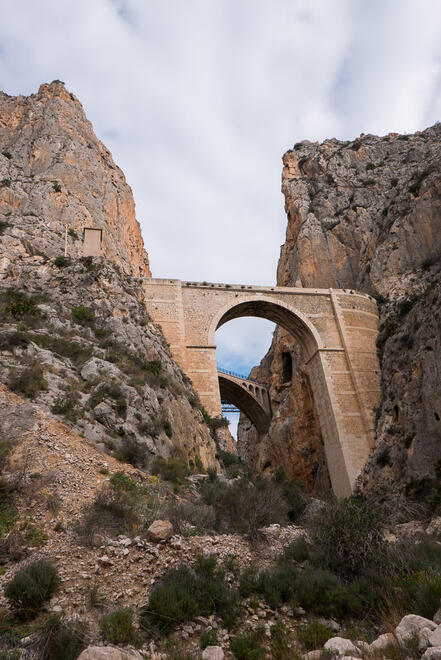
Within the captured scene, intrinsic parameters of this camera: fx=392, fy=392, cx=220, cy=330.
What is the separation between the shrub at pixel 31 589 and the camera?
371cm

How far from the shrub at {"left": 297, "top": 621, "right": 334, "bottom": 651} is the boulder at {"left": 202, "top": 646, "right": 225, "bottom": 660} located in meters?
0.92

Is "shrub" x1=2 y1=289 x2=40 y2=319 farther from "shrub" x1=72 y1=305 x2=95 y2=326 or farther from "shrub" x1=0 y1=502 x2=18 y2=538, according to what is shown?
"shrub" x1=0 y1=502 x2=18 y2=538

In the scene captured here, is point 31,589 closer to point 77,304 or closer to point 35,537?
point 35,537

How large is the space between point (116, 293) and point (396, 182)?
2480 cm

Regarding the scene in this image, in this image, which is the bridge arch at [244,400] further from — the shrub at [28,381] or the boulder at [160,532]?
the boulder at [160,532]

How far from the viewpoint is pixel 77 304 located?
15.7 metres

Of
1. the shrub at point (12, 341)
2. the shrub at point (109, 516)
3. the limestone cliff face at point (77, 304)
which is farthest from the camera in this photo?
the shrub at point (12, 341)

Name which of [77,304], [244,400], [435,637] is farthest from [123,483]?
[244,400]

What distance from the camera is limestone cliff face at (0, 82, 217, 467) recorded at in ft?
31.0

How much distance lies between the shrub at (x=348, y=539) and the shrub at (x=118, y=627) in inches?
119

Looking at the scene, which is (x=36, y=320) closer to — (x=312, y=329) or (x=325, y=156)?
(x=312, y=329)

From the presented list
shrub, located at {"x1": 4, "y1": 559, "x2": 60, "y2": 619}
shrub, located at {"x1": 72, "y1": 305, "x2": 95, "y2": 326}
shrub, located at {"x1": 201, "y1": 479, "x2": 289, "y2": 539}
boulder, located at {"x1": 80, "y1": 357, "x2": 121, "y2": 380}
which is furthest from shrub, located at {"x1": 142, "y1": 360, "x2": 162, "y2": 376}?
shrub, located at {"x1": 4, "y1": 559, "x2": 60, "y2": 619}

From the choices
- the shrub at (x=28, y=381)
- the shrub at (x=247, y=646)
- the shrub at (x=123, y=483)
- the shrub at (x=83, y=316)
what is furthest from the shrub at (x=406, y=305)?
the shrub at (x=247, y=646)

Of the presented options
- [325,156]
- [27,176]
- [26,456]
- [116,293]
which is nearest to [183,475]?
[26,456]
